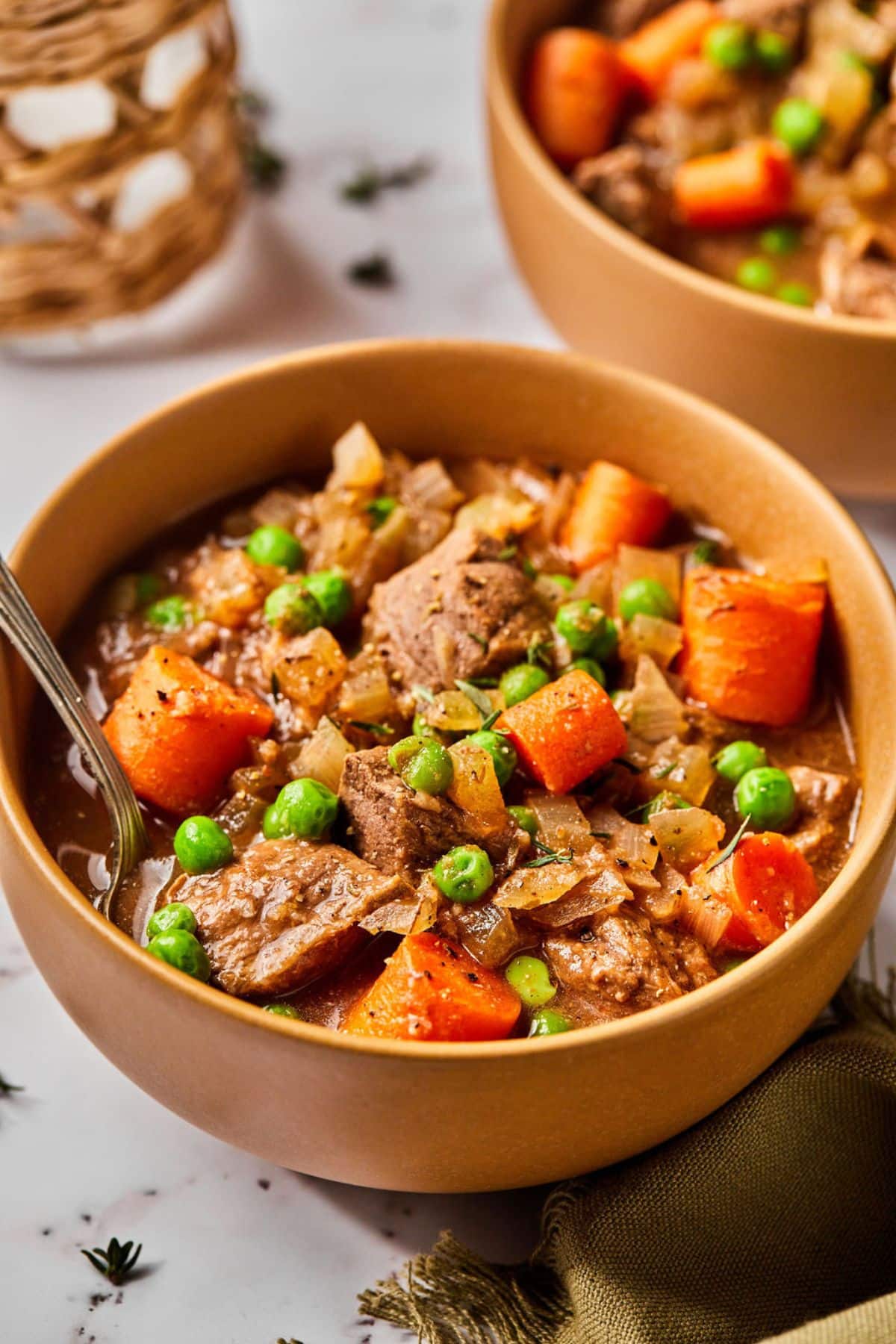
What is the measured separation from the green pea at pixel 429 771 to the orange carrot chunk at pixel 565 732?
17cm

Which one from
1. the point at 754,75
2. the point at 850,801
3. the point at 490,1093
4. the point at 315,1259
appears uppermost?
the point at 754,75

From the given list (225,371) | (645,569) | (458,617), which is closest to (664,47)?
(225,371)

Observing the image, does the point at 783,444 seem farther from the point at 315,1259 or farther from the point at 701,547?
the point at 315,1259

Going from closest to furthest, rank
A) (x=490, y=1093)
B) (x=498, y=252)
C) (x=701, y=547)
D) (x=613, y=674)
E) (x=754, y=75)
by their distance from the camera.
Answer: (x=490, y=1093) < (x=613, y=674) < (x=701, y=547) < (x=754, y=75) < (x=498, y=252)

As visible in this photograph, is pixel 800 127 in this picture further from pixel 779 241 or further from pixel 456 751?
pixel 456 751

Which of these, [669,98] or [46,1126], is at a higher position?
[669,98]

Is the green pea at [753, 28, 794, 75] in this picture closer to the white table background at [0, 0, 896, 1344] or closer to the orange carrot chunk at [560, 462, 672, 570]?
the white table background at [0, 0, 896, 1344]

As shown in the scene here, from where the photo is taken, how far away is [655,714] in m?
3.30

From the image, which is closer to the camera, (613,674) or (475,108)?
(613,674)

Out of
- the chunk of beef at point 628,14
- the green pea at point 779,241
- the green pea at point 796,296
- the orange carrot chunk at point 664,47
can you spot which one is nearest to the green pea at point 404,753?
the green pea at point 796,296

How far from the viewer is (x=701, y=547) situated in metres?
3.72

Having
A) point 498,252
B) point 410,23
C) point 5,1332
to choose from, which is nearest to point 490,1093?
point 5,1332

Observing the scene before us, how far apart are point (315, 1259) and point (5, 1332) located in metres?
0.58

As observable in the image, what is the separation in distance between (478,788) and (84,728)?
771 millimetres
